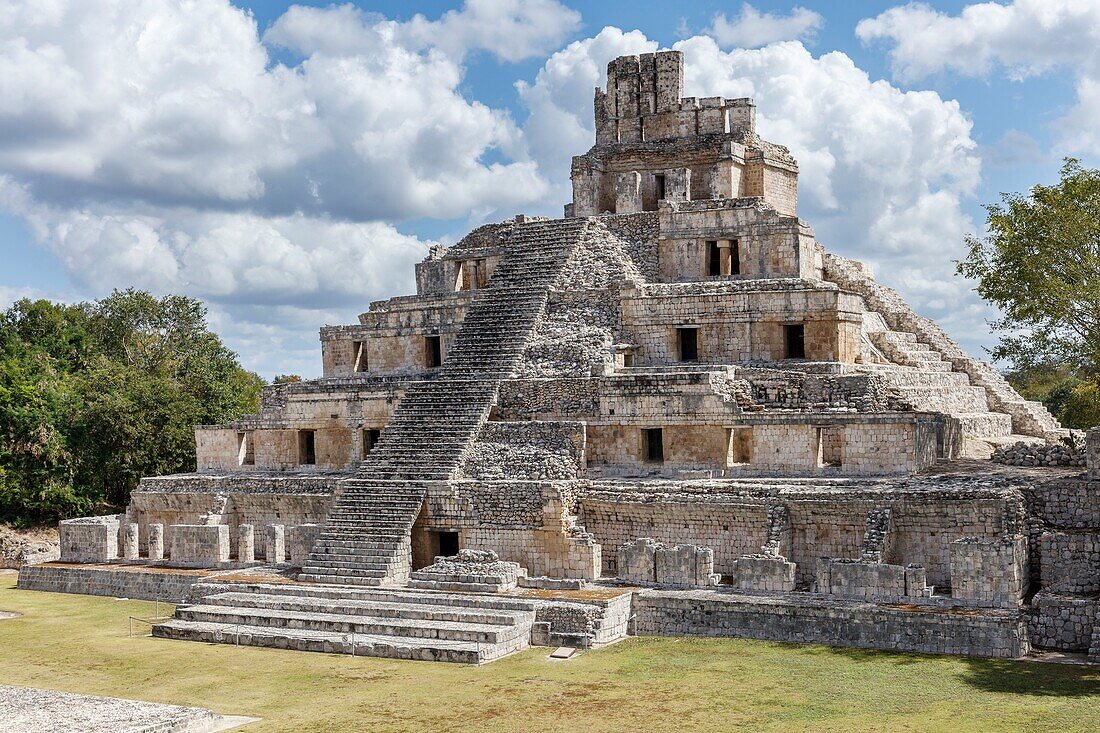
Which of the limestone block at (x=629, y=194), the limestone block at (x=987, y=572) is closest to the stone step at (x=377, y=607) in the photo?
the limestone block at (x=987, y=572)

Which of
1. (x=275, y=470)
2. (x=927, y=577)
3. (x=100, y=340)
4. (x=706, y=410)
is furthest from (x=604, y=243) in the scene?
(x=100, y=340)

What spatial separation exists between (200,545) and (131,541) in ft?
7.63

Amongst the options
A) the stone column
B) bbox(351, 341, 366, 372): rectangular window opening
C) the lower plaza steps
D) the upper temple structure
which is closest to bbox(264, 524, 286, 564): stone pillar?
the upper temple structure

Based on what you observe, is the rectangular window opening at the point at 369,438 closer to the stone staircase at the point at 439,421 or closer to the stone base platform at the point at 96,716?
the stone staircase at the point at 439,421

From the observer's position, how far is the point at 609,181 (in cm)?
3078

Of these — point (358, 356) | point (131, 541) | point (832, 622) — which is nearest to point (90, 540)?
point (131, 541)

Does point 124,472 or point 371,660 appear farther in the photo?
point 124,472

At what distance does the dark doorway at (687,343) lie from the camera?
2611 centimetres

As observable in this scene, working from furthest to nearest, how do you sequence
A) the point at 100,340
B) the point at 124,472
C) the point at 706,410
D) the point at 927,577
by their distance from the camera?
the point at 100,340
the point at 124,472
the point at 706,410
the point at 927,577

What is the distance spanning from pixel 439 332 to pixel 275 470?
4820mm

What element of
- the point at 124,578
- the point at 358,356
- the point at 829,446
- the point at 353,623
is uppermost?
the point at 358,356

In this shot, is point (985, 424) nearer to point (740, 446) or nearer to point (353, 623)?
point (740, 446)

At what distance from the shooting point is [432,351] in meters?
29.6

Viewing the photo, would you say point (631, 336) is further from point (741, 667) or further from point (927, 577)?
point (741, 667)
